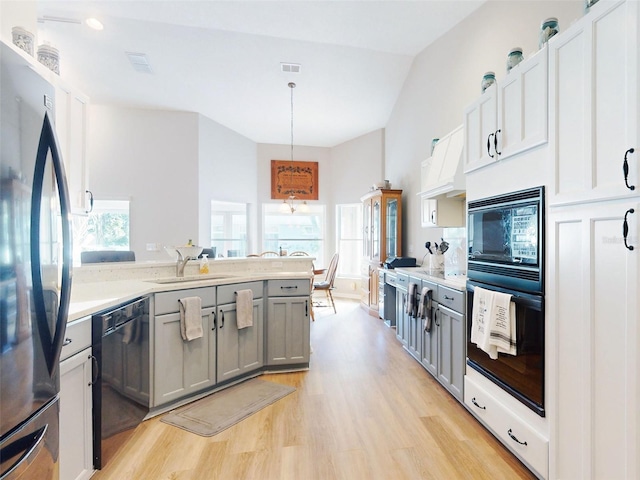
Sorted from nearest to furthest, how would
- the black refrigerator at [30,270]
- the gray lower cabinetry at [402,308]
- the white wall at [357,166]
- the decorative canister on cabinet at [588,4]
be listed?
the black refrigerator at [30,270], the decorative canister on cabinet at [588,4], the gray lower cabinetry at [402,308], the white wall at [357,166]

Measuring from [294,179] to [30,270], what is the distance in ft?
21.3

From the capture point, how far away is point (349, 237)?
731 centimetres

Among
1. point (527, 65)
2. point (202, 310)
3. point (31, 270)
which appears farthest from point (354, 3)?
point (31, 270)

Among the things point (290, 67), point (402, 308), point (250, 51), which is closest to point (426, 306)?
point (402, 308)

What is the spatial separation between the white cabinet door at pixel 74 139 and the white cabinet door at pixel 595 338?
2.76 m

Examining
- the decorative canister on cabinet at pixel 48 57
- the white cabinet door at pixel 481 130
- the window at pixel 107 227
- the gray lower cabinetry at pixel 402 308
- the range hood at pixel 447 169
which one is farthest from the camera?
the window at pixel 107 227

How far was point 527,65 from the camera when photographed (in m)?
1.79

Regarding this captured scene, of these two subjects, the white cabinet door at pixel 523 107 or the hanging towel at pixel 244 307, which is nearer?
the white cabinet door at pixel 523 107

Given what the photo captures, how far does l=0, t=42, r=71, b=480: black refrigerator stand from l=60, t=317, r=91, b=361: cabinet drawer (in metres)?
0.37

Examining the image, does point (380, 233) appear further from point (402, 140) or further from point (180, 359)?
point (180, 359)

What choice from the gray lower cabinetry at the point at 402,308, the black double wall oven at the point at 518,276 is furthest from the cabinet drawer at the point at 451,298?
the gray lower cabinetry at the point at 402,308

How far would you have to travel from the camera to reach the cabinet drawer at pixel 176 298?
2342 mm

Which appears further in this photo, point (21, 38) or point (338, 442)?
point (338, 442)

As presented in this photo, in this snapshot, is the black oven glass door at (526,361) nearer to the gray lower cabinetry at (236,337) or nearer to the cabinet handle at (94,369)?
the gray lower cabinetry at (236,337)
